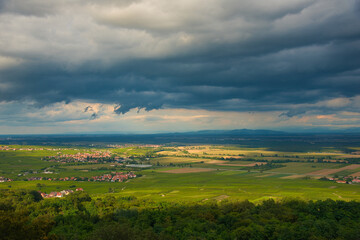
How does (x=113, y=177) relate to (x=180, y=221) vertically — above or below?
below

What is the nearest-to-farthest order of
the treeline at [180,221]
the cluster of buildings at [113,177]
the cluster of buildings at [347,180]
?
the treeline at [180,221]
the cluster of buildings at [347,180]
the cluster of buildings at [113,177]

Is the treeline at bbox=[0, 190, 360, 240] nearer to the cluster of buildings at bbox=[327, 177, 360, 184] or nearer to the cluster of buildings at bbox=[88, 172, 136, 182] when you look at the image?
the cluster of buildings at bbox=[88, 172, 136, 182]

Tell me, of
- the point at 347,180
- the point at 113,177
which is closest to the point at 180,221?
the point at 113,177

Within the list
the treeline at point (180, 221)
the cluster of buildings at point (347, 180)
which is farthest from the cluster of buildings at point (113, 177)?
the cluster of buildings at point (347, 180)

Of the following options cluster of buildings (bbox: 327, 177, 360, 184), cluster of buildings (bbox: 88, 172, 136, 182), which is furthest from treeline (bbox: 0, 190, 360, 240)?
cluster of buildings (bbox: 327, 177, 360, 184)

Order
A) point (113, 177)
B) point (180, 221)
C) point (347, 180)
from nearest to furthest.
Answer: point (180, 221), point (347, 180), point (113, 177)

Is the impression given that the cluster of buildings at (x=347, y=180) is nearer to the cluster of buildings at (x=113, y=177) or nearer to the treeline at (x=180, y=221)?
the treeline at (x=180, y=221)

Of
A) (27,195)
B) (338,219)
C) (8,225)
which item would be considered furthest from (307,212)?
(27,195)

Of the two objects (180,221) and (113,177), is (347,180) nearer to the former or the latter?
(180,221)

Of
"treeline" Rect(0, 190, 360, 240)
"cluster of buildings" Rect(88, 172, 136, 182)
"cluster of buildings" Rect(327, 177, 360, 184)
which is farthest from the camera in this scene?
"cluster of buildings" Rect(88, 172, 136, 182)
